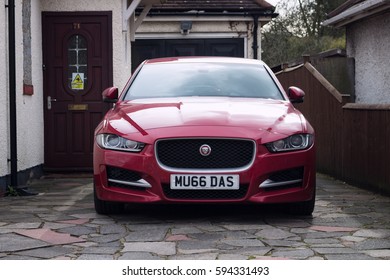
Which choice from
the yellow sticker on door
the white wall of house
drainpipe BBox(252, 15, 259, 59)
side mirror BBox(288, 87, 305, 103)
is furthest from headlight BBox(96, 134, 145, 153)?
drainpipe BBox(252, 15, 259, 59)

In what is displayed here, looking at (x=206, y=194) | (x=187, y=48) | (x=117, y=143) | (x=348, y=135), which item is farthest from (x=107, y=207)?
(x=187, y=48)

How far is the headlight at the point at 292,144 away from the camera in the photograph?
6.56 metres

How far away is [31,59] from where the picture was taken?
427 inches

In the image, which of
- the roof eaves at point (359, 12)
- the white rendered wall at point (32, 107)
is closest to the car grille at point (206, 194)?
the white rendered wall at point (32, 107)

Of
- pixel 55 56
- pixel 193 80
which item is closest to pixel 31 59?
pixel 55 56

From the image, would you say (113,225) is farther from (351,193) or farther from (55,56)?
(55,56)

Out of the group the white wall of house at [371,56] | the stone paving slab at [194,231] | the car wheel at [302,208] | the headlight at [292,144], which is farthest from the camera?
the white wall of house at [371,56]

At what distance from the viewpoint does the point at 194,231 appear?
6.13 meters

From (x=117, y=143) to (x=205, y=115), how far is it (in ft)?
2.75

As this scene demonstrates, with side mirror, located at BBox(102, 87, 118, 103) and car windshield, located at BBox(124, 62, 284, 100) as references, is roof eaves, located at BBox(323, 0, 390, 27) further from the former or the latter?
side mirror, located at BBox(102, 87, 118, 103)

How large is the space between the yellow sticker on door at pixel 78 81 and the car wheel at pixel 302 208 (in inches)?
225

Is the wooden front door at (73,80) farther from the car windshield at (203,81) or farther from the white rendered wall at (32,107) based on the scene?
the car windshield at (203,81)

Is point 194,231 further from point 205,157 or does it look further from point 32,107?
point 32,107

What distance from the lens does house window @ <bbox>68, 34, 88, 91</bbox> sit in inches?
468
